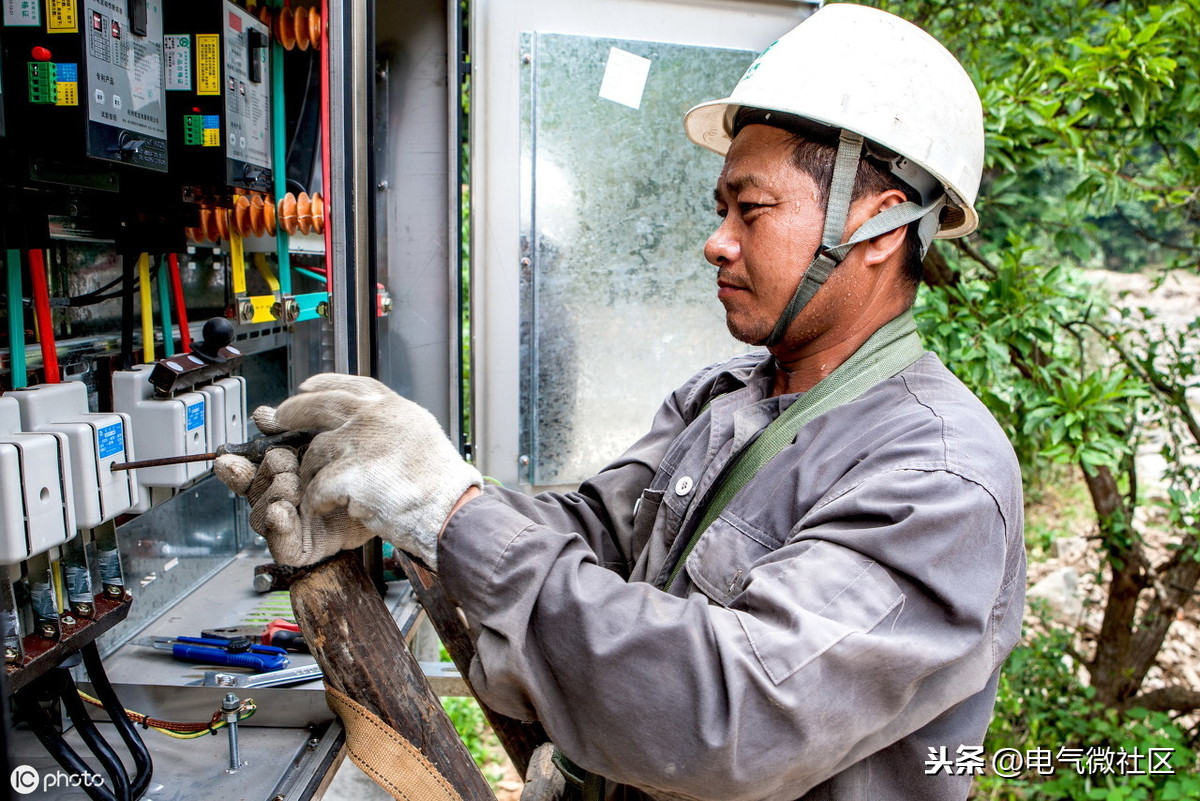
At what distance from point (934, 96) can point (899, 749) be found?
1049 mm

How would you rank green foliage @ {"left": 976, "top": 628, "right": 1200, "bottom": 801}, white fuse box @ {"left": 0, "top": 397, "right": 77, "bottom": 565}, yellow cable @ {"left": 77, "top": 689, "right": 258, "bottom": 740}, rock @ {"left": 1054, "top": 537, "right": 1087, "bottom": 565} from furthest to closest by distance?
rock @ {"left": 1054, "top": 537, "right": 1087, "bottom": 565}, green foliage @ {"left": 976, "top": 628, "right": 1200, "bottom": 801}, yellow cable @ {"left": 77, "top": 689, "right": 258, "bottom": 740}, white fuse box @ {"left": 0, "top": 397, "right": 77, "bottom": 565}

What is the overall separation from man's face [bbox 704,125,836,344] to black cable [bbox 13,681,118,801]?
129 cm

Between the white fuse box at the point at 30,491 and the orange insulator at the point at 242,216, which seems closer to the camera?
the white fuse box at the point at 30,491

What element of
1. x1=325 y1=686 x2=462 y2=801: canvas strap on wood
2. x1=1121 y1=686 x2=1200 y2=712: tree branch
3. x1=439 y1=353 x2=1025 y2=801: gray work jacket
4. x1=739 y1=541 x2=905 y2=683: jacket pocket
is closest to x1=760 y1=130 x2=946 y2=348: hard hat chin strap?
x1=439 y1=353 x2=1025 y2=801: gray work jacket

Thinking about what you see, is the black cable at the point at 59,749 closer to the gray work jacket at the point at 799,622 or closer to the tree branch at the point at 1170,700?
the gray work jacket at the point at 799,622

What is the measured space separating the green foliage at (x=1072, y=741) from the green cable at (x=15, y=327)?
Result: 3501 mm

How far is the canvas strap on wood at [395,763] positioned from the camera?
1.48 metres

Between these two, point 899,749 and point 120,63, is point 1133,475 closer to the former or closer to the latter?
point 899,749

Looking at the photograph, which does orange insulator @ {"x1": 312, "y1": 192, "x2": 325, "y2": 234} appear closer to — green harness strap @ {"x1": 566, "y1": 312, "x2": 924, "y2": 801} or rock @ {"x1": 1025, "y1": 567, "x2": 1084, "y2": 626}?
green harness strap @ {"x1": 566, "y1": 312, "x2": 924, "y2": 801}

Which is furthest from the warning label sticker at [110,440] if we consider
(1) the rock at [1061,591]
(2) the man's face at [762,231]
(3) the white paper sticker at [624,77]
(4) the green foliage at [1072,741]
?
(1) the rock at [1061,591]

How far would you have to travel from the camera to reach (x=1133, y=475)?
374cm

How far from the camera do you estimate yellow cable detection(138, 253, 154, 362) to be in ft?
5.74

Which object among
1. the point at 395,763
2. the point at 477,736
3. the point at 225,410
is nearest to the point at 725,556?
the point at 395,763

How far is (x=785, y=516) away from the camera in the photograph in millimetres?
1386
